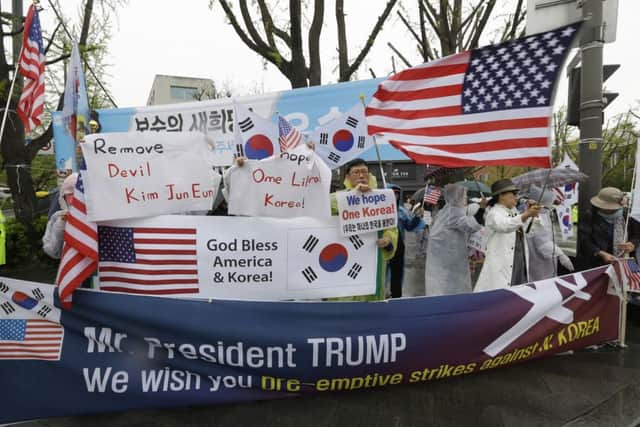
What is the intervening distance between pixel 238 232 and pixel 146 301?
0.79 m

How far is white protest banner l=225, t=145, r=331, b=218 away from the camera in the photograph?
319 cm

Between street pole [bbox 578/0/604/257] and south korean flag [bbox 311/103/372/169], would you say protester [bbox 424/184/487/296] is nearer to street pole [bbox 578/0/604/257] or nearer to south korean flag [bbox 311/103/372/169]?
south korean flag [bbox 311/103/372/169]

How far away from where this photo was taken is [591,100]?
4.54 m

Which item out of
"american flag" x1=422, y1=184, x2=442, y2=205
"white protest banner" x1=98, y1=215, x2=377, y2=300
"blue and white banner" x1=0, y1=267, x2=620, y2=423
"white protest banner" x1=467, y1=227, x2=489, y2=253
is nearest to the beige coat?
"white protest banner" x1=467, y1=227, x2=489, y2=253

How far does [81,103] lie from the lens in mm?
4488

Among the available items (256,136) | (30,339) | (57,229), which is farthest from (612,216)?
(30,339)

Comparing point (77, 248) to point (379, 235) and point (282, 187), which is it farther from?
point (379, 235)

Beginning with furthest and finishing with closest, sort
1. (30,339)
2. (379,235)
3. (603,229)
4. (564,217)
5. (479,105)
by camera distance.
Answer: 1. (564,217)
2. (603,229)
3. (379,235)
4. (479,105)
5. (30,339)

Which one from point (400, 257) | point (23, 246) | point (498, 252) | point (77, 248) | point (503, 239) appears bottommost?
point (23, 246)

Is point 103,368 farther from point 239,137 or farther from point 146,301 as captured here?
point 239,137

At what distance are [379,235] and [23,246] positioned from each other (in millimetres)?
8538

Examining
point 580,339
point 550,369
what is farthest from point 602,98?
point 550,369

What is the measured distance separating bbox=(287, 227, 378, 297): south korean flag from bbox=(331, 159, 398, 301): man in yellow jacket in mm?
111

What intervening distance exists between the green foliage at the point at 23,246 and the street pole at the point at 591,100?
9877mm
